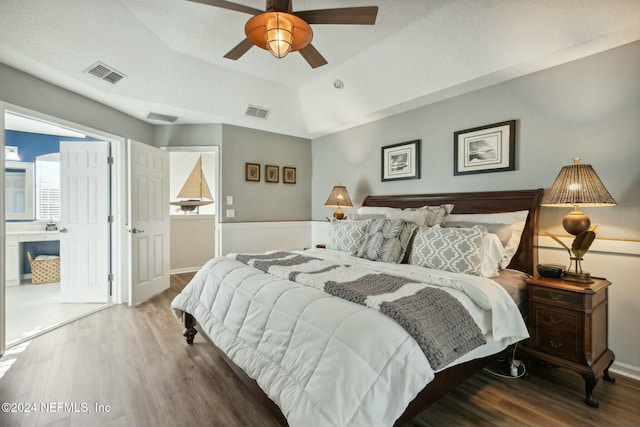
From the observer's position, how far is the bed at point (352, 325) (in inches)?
48.7

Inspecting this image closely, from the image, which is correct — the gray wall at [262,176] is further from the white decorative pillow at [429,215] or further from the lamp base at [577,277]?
the lamp base at [577,277]

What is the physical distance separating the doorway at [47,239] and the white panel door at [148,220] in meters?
0.40

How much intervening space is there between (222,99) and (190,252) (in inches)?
125

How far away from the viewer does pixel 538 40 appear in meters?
2.29

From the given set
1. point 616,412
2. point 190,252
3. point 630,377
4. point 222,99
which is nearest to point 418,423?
point 616,412

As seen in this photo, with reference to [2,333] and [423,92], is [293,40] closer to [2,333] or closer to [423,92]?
[423,92]

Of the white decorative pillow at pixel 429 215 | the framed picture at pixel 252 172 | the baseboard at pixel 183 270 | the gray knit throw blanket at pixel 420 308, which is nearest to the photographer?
the gray knit throw blanket at pixel 420 308

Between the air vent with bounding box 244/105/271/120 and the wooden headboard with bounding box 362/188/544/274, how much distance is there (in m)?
2.39

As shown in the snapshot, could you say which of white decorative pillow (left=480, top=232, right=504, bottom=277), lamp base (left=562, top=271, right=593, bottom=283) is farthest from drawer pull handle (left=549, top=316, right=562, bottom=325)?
white decorative pillow (left=480, top=232, right=504, bottom=277)

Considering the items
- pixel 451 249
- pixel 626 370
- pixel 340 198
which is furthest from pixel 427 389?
pixel 340 198

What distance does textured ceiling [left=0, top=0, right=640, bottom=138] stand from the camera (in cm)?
220

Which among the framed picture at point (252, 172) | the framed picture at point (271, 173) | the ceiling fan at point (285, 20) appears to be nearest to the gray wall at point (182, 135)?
the framed picture at point (252, 172)

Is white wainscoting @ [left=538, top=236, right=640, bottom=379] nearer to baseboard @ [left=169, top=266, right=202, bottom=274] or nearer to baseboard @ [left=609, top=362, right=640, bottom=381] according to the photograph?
baseboard @ [left=609, top=362, right=640, bottom=381]

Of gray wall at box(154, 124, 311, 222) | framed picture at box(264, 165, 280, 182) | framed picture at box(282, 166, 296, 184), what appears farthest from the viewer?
framed picture at box(282, 166, 296, 184)
